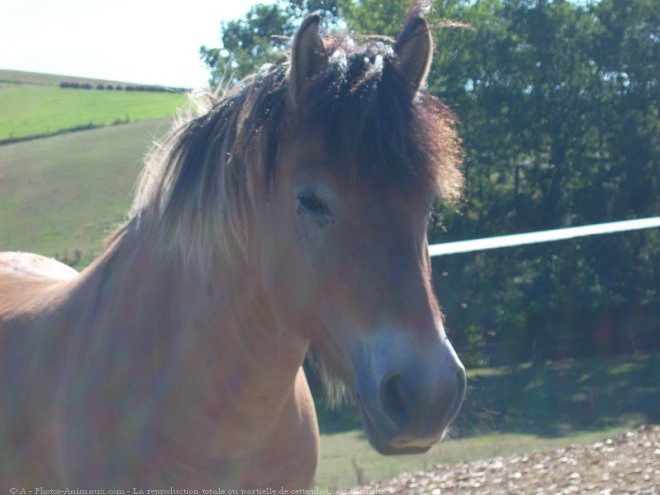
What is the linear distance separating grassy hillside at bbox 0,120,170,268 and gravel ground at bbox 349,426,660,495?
11.2 metres

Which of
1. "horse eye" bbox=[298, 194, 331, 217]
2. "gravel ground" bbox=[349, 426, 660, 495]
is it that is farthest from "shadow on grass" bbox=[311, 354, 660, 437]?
"horse eye" bbox=[298, 194, 331, 217]

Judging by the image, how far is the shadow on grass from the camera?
1038 cm

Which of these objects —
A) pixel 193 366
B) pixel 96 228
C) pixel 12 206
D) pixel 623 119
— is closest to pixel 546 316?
pixel 623 119

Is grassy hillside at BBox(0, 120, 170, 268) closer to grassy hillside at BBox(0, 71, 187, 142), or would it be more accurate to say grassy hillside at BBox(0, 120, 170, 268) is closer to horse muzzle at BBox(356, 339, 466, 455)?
grassy hillside at BBox(0, 71, 187, 142)

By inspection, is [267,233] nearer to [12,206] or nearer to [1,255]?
[1,255]

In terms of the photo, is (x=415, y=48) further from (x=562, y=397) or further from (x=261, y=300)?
(x=562, y=397)

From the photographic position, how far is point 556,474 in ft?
18.1

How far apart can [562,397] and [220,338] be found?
11.4 m

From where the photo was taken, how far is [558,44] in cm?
1992

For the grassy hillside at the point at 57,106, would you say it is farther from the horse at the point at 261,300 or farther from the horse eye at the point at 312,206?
the horse eye at the point at 312,206

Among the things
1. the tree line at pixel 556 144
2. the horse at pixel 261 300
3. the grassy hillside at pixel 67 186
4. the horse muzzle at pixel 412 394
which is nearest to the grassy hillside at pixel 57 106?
the grassy hillside at pixel 67 186

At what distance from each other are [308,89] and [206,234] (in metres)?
0.54

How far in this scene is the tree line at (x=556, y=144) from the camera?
1712cm

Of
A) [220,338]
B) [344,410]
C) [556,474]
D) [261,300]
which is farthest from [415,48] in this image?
[344,410]
